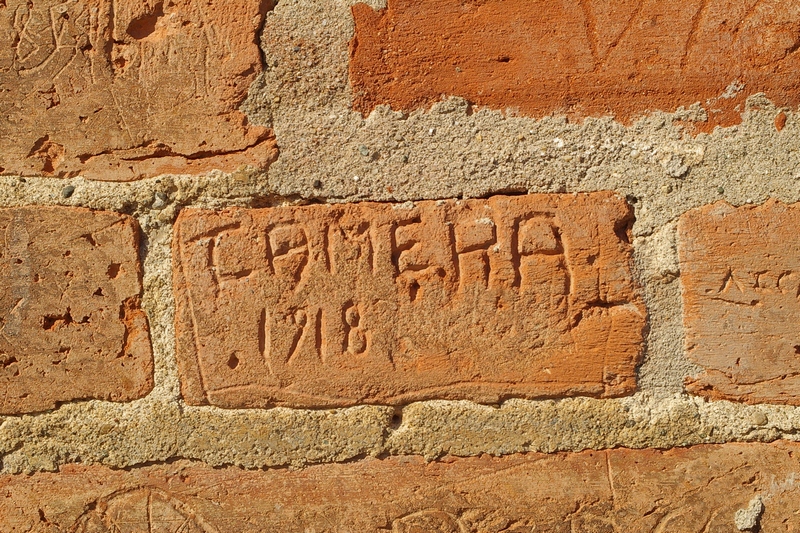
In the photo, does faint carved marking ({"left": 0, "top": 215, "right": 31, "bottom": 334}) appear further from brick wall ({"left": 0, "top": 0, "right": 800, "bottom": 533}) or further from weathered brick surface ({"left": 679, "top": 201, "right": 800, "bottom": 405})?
weathered brick surface ({"left": 679, "top": 201, "right": 800, "bottom": 405})

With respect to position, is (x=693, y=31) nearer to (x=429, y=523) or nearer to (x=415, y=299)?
(x=415, y=299)

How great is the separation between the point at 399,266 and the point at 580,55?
0.47 metres

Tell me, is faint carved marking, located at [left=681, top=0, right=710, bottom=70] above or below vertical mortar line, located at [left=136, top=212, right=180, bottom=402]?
above

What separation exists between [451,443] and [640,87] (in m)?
0.68

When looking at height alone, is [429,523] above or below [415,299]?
below

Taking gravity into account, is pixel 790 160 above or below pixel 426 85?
below

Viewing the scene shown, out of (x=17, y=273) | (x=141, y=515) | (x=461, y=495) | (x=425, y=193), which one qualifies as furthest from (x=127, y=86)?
(x=461, y=495)

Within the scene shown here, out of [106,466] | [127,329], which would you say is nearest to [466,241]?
[127,329]

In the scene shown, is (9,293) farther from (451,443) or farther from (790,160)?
(790,160)

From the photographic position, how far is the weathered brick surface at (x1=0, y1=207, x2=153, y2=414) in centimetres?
114

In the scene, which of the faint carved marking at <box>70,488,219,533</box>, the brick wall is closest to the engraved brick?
the brick wall

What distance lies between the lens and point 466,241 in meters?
1.11

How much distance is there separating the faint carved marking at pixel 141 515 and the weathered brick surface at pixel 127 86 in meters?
0.55

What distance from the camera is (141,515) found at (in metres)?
1.15
